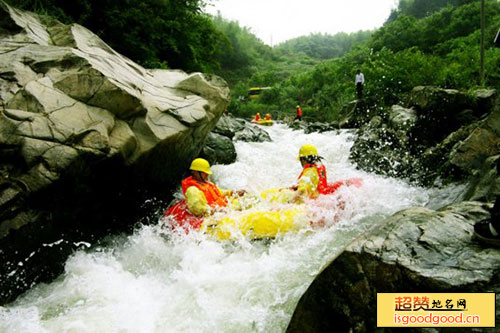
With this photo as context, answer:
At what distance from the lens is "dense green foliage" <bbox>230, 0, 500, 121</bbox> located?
33.7 ft

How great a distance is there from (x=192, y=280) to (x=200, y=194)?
1448 millimetres

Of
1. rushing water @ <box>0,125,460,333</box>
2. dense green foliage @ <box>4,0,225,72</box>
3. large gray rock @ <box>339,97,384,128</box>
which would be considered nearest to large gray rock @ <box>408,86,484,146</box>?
rushing water @ <box>0,125,460,333</box>

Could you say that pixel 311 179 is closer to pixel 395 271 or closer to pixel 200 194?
pixel 200 194

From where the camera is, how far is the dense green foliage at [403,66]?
1027 centimetres

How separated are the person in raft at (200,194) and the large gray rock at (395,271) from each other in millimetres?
2584

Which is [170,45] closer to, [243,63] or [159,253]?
[159,253]

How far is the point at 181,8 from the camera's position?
1203cm

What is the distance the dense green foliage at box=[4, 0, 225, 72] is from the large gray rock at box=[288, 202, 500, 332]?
916 centimetres

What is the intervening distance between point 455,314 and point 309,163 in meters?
3.47

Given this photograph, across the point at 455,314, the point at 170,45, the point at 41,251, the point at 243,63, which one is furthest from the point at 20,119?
the point at 243,63

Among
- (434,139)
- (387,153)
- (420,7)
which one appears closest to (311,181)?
(387,153)

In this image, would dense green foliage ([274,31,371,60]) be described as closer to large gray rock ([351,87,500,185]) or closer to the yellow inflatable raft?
large gray rock ([351,87,500,185])

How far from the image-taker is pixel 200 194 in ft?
15.3

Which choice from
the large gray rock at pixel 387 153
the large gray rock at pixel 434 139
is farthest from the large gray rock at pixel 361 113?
the large gray rock at pixel 387 153
